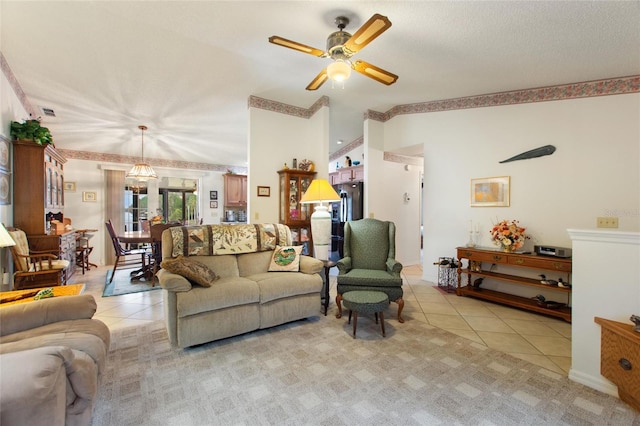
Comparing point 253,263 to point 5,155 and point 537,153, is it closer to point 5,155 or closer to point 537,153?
point 5,155

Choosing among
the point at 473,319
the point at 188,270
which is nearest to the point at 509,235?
the point at 473,319

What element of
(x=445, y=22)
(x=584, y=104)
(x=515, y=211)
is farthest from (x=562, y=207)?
(x=445, y=22)

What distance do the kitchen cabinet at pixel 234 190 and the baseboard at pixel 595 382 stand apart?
24.5ft

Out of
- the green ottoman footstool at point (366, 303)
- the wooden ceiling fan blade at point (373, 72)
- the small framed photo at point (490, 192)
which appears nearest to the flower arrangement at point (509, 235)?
the small framed photo at point (490, 192)

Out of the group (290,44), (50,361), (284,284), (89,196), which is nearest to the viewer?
(50,361)

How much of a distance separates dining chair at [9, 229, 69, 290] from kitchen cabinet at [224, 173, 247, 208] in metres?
4.51

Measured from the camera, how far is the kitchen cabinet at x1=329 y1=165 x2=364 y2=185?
5628 millimetres

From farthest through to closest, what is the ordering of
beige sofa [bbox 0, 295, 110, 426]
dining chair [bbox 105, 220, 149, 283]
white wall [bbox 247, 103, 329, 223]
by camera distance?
dining chair [bbox 105, 220, 149, 283] < white wall [bbox 247, 103, 329, 223] < beige sofa [bbox 0, 295, 110, 426]

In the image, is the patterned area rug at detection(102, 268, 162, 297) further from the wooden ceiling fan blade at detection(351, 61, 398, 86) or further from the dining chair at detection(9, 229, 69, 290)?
the wooden ceiling fan blade at detection(351, 61, 398, 86)

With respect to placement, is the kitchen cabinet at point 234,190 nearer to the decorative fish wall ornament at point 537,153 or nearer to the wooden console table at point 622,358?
the decorative fish wall ornament at point 537,153

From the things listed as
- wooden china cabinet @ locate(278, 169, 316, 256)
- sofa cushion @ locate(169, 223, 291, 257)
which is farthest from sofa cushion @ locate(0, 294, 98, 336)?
wooden china cabinet @ locate(278, 169, 316, 256)

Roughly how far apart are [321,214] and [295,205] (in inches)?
42.4

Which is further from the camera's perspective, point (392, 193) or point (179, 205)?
point (179, 205)

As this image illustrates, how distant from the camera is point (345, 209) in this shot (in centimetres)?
561
